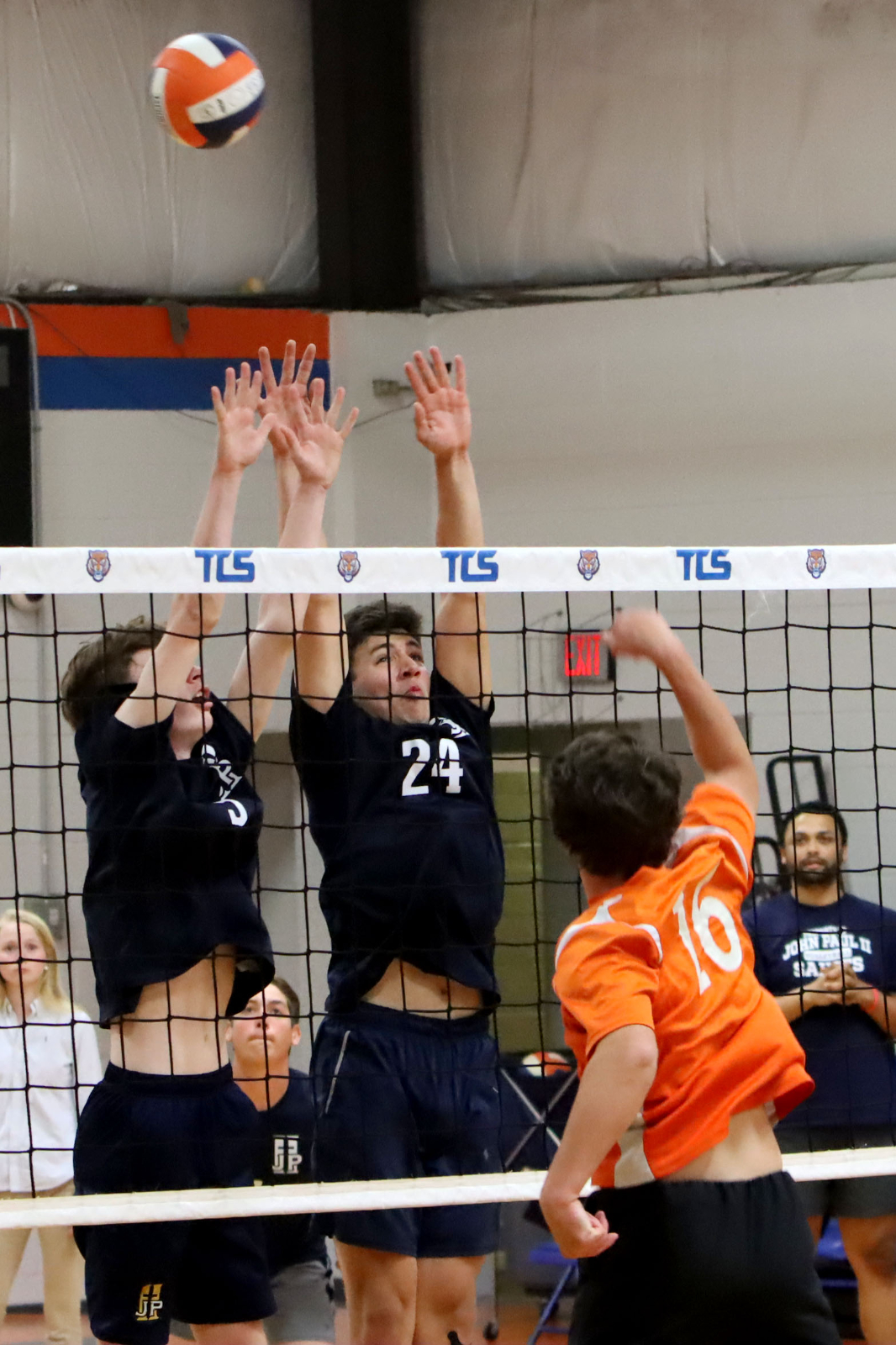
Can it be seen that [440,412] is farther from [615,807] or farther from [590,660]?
[590,660]

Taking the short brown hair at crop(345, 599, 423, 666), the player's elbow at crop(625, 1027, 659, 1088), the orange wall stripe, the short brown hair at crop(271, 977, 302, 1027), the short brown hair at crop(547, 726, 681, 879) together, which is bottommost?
the short brown hair at crop(271, 977, 302, 1027)

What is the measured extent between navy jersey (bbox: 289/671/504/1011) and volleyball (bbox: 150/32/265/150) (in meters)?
2.28

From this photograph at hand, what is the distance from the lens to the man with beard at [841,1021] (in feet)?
15.8

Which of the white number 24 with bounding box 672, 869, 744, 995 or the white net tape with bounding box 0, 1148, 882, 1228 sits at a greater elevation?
the white number 24 with bounding box 672, 869, 744, 995

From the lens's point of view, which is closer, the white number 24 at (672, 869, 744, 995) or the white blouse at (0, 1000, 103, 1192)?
the white number 24 at (672, 869, 744, 995)

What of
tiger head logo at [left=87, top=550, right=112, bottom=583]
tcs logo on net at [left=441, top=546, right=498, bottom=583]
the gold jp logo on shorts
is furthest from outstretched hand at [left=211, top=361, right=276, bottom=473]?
the gold jp logo on shorts

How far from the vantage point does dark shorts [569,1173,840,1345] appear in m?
2.38

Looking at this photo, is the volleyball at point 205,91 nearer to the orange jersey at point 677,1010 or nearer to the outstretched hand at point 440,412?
the outstretched hand at point 440,412

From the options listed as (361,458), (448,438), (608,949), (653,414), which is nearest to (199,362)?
(361,458)

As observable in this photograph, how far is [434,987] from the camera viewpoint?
3.52m

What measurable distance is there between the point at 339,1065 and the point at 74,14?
703 centimetres

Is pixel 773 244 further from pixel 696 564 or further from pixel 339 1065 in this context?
pixel 339 1065

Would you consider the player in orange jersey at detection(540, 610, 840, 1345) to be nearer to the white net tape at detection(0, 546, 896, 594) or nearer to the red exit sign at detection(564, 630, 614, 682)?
the white net tape at detection(0, 546, 896, 594)

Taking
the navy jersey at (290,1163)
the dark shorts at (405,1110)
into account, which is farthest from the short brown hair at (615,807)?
the navy jersey at (290,1163)
